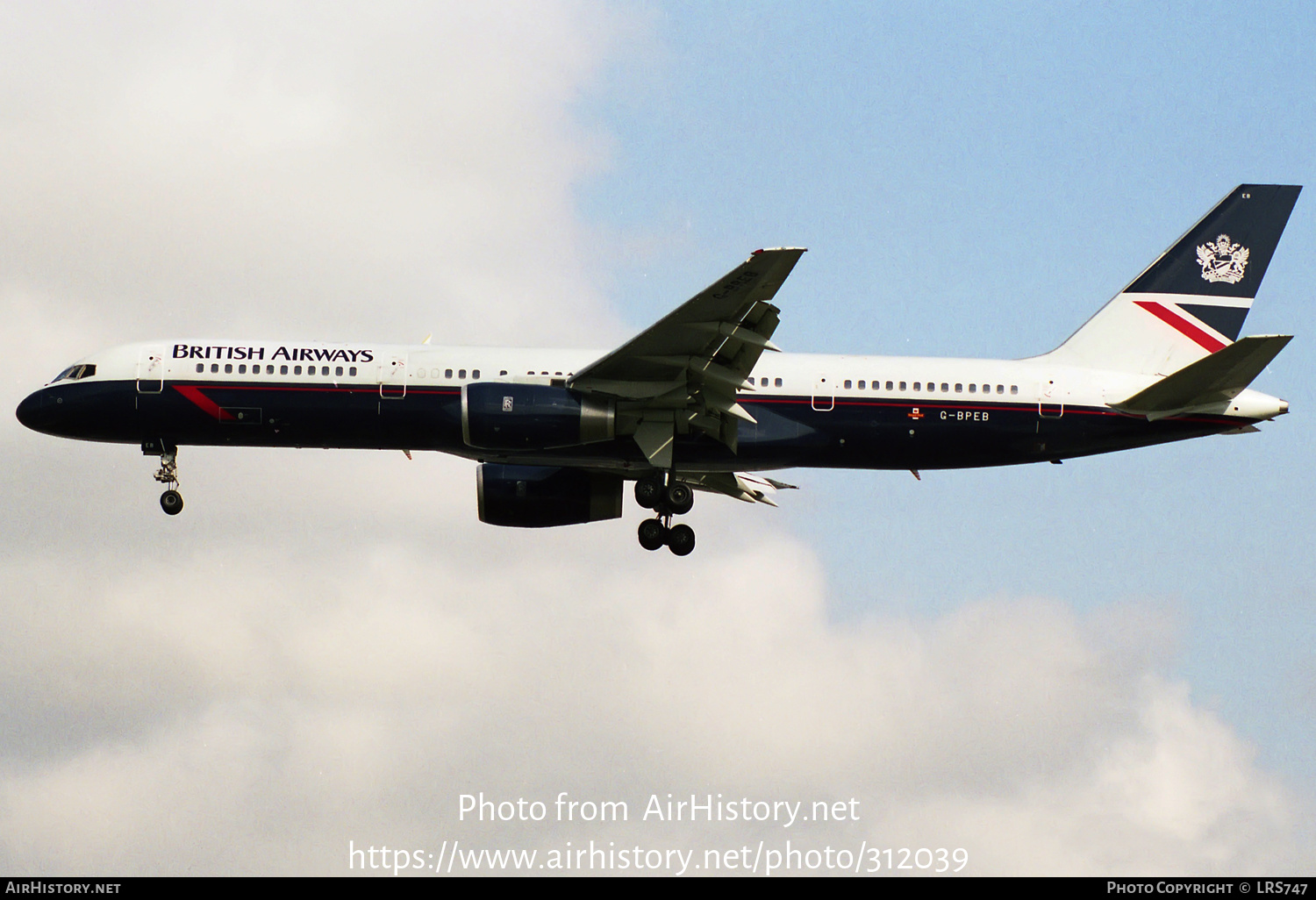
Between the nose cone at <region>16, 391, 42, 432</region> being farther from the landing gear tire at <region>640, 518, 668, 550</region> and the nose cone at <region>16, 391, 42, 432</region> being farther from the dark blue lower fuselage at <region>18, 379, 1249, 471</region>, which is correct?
the landing gear tire at <region>640, 518, 668, 550</region>

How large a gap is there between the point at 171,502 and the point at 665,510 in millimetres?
12850

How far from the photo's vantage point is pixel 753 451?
39.8m

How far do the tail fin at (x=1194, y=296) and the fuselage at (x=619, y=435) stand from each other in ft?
7.13

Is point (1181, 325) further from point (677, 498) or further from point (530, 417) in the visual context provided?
point (530, 417)

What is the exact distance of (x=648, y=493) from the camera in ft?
136

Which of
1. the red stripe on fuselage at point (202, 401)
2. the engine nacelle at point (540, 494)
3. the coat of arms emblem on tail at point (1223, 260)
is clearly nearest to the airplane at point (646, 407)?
the red stripe on fuselage at point (202, 401)

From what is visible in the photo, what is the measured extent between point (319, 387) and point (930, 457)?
1531cm

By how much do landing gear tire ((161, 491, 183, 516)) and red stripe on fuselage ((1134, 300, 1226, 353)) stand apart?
85.2ft

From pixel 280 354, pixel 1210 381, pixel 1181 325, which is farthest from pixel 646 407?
pixel 1181 325

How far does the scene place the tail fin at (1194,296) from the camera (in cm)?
4278

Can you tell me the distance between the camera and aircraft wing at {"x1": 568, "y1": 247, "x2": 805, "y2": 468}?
3550 centimetres

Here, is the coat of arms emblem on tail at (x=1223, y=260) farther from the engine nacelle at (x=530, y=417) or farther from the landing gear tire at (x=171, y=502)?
the landing gear tire at (x=171, y=502)

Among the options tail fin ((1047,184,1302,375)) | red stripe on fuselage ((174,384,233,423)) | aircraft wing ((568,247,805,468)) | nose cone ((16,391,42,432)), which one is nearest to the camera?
aircraft wing ((568,247,805,468))

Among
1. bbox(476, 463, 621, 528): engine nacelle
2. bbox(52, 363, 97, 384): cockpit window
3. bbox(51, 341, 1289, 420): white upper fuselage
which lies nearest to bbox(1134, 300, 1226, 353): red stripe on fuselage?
bbox(51, 341, 1289, 420): white upper fuselage
